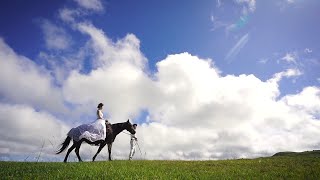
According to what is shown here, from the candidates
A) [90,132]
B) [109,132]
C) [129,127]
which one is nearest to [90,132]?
[90,132]

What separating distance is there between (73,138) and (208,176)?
557 inches

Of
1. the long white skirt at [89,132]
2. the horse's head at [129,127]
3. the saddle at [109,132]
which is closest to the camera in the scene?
the long white skirt at [89,132]

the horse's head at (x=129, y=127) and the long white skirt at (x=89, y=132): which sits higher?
the horse's head at (x=129, y=127)

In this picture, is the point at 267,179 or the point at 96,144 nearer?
the point at 267,179

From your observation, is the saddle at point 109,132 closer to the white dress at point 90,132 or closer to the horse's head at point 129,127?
the white dress at point 90,132

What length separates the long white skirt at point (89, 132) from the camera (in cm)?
2690

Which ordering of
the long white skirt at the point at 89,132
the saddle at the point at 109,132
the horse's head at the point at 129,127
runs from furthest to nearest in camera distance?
the horse's head at the point at 129,127
the saddle at the point at 109,132
the long white skirt at the point at 89,132

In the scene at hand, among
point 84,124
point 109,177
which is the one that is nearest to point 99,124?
point 84,124

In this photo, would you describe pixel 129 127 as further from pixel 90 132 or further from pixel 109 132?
pixel 90 132

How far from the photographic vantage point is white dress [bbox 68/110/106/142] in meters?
26.9

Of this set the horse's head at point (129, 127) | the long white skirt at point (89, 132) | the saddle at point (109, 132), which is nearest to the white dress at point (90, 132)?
the long white skirt at point (89, 132)

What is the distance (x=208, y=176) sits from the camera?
16344mm

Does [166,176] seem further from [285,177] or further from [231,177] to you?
[285,177]

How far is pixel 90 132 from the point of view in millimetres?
27125
